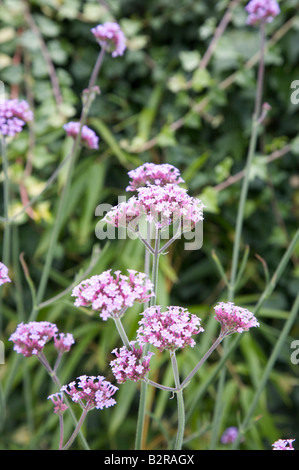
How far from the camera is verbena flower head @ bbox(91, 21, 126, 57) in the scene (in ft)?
2.47

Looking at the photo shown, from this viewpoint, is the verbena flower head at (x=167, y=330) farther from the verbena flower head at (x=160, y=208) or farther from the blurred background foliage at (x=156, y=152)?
the blurred background foliage at (x=156, y=152)

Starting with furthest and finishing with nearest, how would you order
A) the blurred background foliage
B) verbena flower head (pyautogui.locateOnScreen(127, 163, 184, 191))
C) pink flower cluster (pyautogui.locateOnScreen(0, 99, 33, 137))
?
the blurred background foliage < pink flower cluster (pyautogui.locateOnScreen(0, 99, 33, 137)) < verbena flower head (pyautogui.locateOnScreen(127, 163, 184, 191))

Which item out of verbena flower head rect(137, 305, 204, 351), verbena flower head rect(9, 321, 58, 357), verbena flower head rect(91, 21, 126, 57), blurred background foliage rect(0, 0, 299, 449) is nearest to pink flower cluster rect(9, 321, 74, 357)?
verbena flower head rect(9, 321, 58, 357)

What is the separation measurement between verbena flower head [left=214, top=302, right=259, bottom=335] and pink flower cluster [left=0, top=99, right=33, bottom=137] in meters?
0.37

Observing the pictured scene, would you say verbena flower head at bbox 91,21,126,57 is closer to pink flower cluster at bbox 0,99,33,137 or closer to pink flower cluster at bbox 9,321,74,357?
pink flower cluster at bbox 0,99,33,137

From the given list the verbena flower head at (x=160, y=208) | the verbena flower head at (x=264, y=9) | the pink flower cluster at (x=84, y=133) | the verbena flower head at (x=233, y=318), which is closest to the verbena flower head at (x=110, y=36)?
the pink flower cluster at (x=84, y=133)

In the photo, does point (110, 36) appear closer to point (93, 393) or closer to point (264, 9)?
point (264, 9)

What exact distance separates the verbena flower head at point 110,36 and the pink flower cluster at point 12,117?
15cm

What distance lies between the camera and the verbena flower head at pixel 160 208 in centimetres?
51

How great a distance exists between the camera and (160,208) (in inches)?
19.4

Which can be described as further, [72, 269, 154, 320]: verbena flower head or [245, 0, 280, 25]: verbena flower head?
[245, 0, 280, 25]: verbena flower head

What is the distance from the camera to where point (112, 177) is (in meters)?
1.46

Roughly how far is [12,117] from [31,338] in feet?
1.12

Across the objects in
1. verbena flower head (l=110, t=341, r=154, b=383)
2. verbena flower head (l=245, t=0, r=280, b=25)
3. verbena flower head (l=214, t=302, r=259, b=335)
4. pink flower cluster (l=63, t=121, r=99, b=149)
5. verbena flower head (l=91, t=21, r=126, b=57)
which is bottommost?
verbena flower head (l=110, t=341, r=154, b=383)
